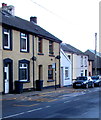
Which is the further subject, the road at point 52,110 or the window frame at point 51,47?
the window frame at point 51,47

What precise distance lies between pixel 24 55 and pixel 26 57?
0.38 metres

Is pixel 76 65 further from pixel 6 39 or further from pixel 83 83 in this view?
pixel 6 39

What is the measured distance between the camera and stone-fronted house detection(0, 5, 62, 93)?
19.7m

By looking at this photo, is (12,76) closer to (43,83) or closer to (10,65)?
(10,65)

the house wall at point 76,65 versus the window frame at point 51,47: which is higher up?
the window frame at point 51,47

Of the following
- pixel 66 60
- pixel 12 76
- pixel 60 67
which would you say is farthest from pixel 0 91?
pixel 66 60

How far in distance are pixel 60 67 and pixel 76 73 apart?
916 centimetres

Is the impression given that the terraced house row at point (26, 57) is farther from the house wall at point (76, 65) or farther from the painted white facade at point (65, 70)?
the house wall at point (76, 65)

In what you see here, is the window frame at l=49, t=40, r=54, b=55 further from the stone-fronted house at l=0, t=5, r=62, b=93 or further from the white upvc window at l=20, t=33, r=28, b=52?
the white upvc window at l=20, t=33, r=28, b=52

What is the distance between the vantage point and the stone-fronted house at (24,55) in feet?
64.5

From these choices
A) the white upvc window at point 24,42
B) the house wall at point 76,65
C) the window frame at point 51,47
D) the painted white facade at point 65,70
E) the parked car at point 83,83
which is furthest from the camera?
the house wall at point 76,65

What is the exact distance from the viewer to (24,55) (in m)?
21.9

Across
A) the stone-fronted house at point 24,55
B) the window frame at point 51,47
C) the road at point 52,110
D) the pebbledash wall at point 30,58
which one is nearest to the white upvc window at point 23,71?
the stone-fronted house at point 24,55

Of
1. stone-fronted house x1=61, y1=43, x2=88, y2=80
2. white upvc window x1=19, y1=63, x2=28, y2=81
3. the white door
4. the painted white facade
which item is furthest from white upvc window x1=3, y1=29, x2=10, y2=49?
stone-fronted house x1=61, y1=43, x2=88, y2=80
